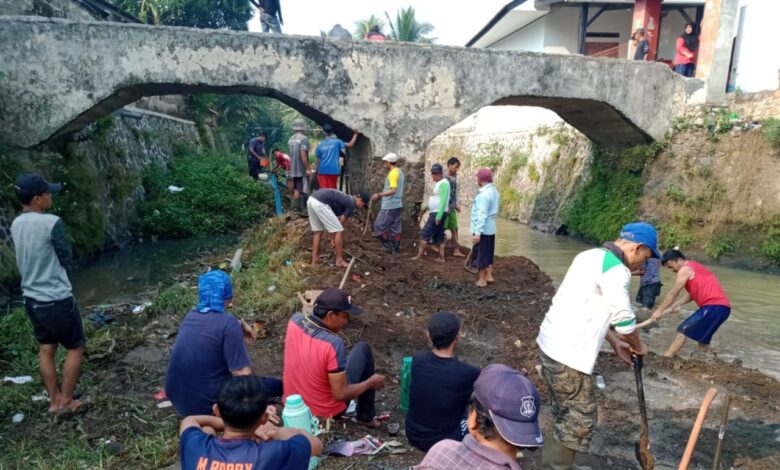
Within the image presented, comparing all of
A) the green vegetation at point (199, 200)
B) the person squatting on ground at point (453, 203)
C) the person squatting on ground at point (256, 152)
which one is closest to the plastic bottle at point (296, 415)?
the person squatting on ground at point (453, 203)

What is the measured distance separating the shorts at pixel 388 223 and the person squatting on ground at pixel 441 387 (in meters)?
5.76

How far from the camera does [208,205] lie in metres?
13.5

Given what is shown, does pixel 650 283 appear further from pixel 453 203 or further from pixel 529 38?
pixel 529 38

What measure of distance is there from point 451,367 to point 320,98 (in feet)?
23.4

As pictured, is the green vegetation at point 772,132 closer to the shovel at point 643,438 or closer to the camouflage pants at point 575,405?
the shovel at point 643,438

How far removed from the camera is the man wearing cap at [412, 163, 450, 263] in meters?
8.09

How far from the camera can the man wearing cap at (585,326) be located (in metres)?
2.96

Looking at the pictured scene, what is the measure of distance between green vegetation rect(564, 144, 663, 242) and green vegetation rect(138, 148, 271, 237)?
29.4ft

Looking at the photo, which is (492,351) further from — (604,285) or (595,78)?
(595,78)

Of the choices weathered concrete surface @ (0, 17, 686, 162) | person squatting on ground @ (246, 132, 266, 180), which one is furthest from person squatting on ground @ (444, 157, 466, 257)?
person squatting on ground @ (246, 132, 266, 180)

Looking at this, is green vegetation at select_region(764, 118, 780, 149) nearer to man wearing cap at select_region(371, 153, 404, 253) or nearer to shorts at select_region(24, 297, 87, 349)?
man wearing cap at select_region(371, 153, 404, 253)

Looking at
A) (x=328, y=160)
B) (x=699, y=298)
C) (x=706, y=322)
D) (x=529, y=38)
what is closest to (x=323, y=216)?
(x=328, y=160)

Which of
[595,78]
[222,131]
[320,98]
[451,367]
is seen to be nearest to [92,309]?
[320,98]

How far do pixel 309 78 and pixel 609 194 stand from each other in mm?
8647
